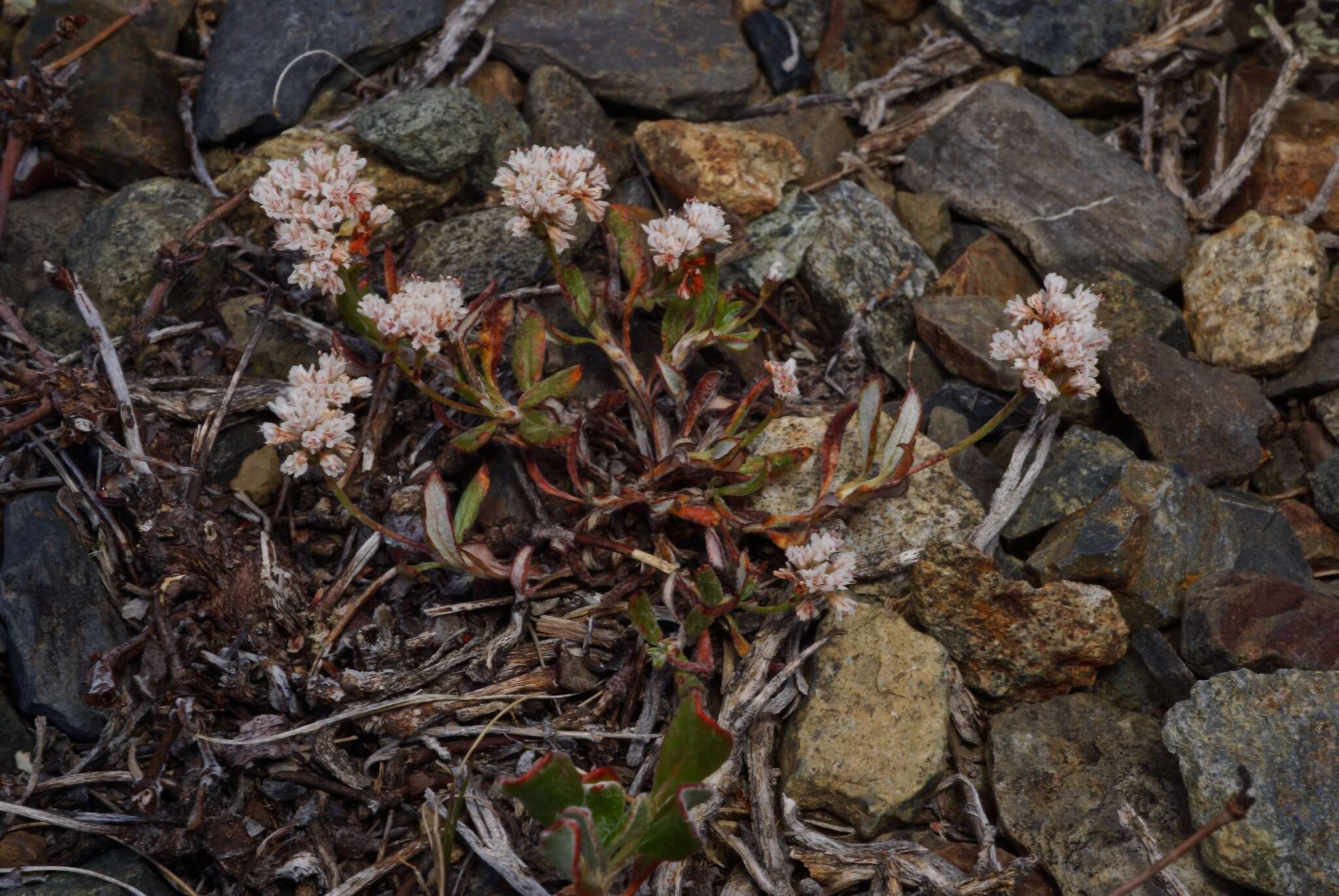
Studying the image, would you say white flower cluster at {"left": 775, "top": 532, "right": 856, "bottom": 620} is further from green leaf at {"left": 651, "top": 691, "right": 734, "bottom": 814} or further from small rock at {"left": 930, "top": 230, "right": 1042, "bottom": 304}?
small rock at {"left": 930, "top": 230, "right": 1042, "bottom": 304}

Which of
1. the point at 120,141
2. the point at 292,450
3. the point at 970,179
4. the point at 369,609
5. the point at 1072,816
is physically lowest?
the point at 1072,816

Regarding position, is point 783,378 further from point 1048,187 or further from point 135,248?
point 135,248

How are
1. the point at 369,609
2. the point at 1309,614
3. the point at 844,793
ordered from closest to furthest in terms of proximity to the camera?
the point at 844,793 → the point at 1309,614 → the point at 369,609

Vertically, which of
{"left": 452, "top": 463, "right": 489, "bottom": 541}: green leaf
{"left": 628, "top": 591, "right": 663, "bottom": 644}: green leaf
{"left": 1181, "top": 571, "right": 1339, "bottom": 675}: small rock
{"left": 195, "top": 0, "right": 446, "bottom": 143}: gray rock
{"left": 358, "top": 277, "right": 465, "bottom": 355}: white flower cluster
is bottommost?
{"left": 1181, "top": 571, "right": 1339, "bottom": 675}: small rock

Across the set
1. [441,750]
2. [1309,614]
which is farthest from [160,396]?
[1309,614]

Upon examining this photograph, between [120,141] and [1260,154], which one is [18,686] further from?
[1260,154]

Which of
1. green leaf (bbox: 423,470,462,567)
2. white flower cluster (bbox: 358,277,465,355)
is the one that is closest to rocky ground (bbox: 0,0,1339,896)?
green leaf (bbox: 423,470,462,567)

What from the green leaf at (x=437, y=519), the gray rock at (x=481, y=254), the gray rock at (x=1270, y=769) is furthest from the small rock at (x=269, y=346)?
the gray rock at (x=1270, y=769)
